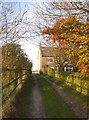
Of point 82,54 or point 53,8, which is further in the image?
point 53,8

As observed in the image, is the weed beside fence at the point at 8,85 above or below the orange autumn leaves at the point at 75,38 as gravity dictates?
below

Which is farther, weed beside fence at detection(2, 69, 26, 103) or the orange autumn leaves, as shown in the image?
the orange autumn leaves

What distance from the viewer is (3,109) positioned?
10508 millimetres

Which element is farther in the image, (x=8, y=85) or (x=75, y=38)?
(x=8, y=85)

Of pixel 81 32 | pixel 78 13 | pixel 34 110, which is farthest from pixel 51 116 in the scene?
pixel 78 13

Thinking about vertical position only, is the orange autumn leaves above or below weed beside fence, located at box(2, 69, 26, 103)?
above

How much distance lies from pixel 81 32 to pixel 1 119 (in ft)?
18.4

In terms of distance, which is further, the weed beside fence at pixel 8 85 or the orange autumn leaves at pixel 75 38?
the orange autumn leaves at pixel 75 38

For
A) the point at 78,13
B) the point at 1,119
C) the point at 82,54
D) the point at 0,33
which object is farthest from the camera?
the point at 78,13

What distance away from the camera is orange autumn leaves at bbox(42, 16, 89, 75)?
41.5 ft

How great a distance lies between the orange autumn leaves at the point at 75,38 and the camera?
12.7 meters

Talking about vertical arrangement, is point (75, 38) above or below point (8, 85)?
above

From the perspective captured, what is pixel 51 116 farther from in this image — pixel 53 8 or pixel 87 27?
pixel 53 8

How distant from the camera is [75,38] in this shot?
13023mm
